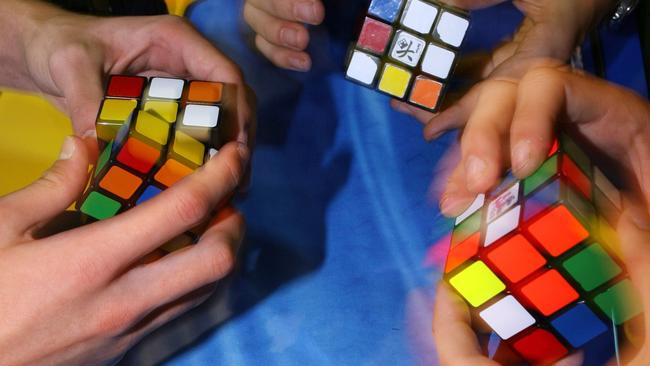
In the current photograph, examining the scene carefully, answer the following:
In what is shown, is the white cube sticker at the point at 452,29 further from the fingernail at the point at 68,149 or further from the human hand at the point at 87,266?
the fingernail at the point at 68,149

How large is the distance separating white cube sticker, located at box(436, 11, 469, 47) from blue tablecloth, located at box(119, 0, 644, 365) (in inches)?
5.6

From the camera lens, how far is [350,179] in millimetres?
927

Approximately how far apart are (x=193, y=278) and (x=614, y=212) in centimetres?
47

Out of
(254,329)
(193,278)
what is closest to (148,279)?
(193,278)

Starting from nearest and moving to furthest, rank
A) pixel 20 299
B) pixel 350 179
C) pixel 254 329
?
pixel 20 299, pixel 254 329, pixel 350 179

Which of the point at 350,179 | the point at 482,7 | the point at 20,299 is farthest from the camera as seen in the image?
the point at 482,7

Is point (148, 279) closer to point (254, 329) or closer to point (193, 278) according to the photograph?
point (193, 278)

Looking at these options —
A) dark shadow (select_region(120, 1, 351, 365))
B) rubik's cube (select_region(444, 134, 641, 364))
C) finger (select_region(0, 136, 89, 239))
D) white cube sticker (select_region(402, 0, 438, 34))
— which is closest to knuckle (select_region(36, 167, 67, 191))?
finger (select_region(0, 136, 89, 239))

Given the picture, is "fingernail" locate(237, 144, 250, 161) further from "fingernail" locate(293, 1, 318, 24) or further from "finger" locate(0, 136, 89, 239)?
"fingernail" locate(293, 1, 318, 24)

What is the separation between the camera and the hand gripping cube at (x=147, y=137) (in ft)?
2.28

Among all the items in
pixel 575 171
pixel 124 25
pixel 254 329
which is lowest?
pixel 254 329

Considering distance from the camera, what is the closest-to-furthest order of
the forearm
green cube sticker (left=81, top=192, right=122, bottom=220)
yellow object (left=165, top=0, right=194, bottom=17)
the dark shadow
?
green cube sticker (left=81, top=192, right=122, bottom=220) → the dark shadow → the forearm → yellow object (left=165, top=0, right=194, bottom=17)

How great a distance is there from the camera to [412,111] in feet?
3.31

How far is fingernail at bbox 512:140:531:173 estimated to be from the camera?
665 mm
